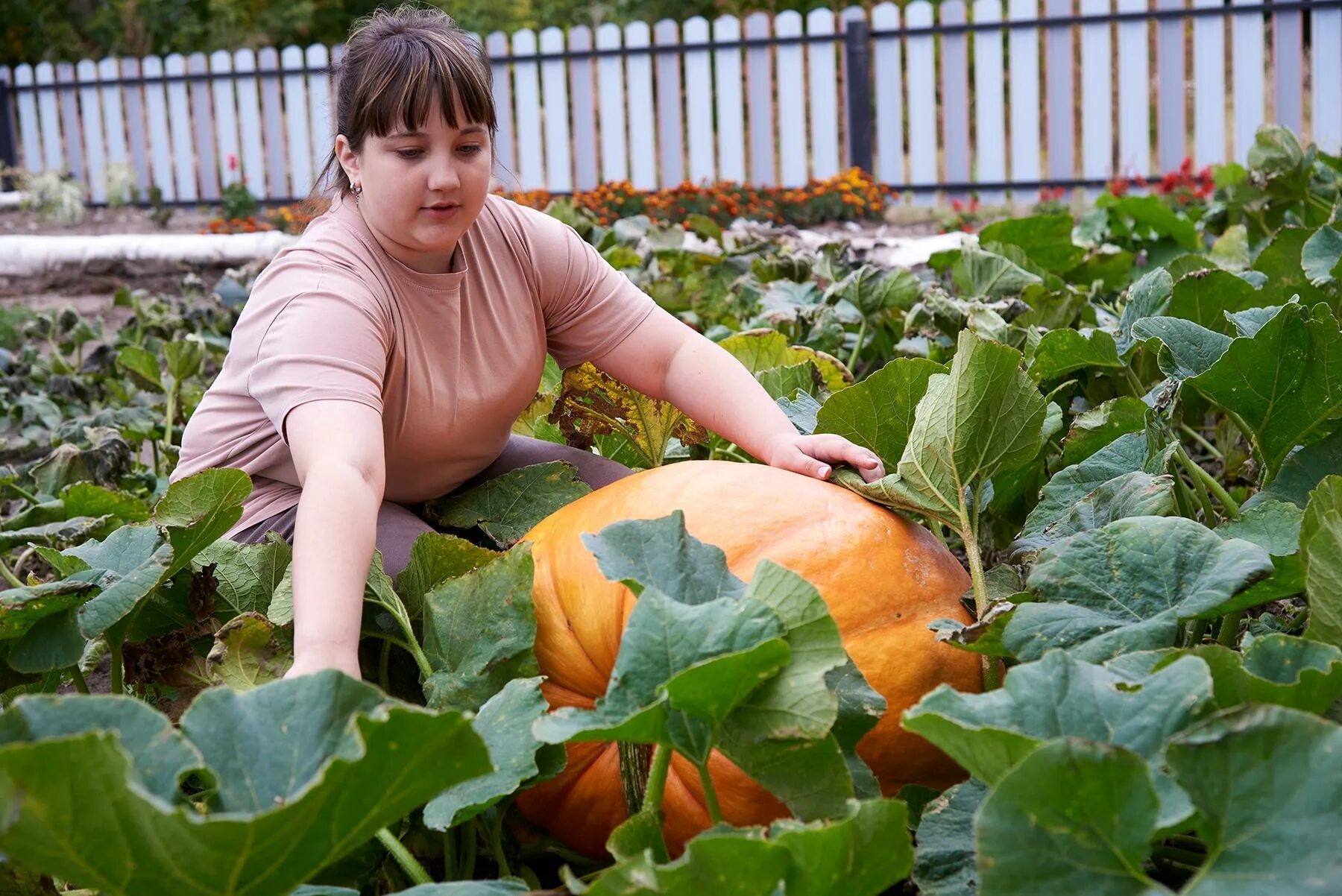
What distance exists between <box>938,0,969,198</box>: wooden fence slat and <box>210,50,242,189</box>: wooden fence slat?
5.91 meters

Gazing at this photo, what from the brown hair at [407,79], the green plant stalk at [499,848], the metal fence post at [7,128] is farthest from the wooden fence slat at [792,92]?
the green plant stalk at [499,848]

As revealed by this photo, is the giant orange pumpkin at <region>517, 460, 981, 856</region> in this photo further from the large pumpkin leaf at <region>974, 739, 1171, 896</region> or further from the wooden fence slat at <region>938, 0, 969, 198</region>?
the wooden fence slat at <region>938, 0, 969, 198</region>

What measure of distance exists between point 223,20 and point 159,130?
3.65 meters

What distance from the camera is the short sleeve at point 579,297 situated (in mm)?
2246

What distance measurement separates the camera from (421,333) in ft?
6.64

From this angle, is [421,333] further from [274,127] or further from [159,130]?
[159,130]

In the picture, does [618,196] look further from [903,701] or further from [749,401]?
[903,701]

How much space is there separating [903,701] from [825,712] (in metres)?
0.37

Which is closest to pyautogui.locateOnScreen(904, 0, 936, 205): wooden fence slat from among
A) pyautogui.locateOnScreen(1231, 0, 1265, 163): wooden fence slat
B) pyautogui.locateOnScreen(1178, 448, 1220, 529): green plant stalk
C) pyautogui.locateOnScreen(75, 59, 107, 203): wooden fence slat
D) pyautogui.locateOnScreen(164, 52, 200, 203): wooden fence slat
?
pyautogui.locateOnScreen(1231, 0, 1265, 163): wooden fence slat

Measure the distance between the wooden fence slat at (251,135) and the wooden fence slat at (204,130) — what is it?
0.28m

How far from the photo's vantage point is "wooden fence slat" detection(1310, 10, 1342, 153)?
30.4 ft

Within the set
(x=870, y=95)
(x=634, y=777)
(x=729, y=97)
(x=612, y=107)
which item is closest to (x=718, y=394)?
(x=634, y=777)

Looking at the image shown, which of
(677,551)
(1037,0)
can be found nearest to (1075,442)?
(677,551)

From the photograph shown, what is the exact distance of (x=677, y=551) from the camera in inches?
49.6
